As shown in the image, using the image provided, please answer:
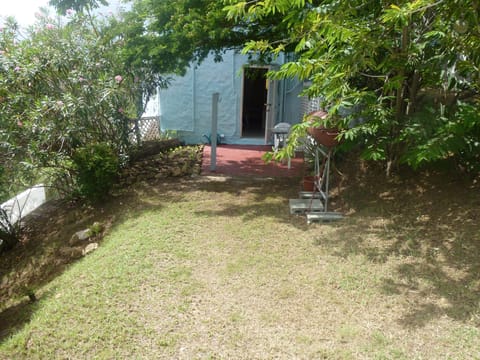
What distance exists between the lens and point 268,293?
10.2ft

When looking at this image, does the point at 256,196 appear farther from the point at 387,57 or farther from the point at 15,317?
the point at 15,317

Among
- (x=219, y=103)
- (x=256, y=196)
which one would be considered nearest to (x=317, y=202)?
(x=256, y=196)

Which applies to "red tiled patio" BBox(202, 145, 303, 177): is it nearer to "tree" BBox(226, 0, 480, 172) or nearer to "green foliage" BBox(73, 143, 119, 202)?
"green foliage" BBox(73, 143, 119, 202)

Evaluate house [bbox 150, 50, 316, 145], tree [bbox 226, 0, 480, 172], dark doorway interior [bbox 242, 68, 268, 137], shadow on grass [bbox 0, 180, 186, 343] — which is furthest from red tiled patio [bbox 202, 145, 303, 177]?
dark doorway interior [bbox 242, 68, 268, 137]

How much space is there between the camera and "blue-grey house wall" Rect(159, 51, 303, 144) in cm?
1008

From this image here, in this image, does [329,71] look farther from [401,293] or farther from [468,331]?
[468,331]

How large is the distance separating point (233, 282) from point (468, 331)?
191 centimetres

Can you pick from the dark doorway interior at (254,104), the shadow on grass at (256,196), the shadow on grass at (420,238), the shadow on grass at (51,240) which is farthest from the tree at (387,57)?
the dark doorway interior at (254,104)

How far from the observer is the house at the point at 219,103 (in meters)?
10.0

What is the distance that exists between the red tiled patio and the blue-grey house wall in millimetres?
1044

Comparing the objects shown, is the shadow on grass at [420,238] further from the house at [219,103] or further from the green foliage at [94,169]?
the house at [219,103]

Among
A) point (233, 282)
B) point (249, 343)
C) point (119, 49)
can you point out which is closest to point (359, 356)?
point (249, 343)

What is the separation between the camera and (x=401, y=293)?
300cm

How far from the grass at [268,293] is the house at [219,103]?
601cm
